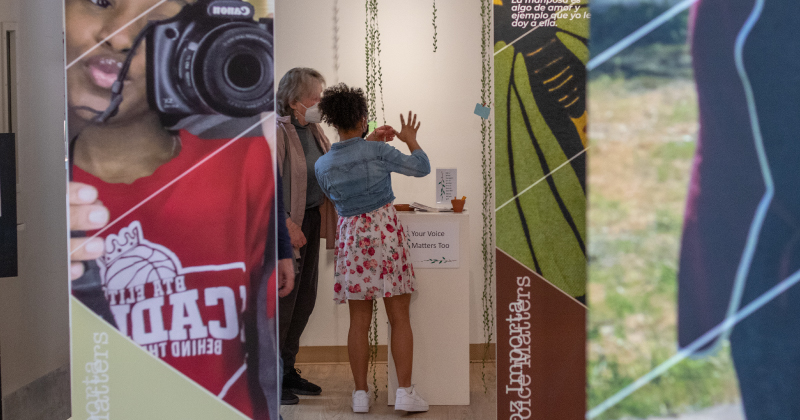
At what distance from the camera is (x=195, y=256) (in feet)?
5.80

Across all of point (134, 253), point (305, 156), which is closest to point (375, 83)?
point (305, 156)

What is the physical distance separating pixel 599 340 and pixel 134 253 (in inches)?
48.7

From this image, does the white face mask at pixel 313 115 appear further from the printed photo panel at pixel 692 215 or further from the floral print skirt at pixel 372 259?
the printed photo panel at pixel 692 215

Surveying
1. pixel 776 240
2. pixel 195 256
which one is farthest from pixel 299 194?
pixel 776 240

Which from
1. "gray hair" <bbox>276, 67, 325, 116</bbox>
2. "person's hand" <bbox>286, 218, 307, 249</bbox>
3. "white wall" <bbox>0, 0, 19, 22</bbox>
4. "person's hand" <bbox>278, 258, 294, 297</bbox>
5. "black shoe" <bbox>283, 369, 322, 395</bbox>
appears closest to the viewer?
"person's hand" <bbox>278, 258, 294, 297</bbox>

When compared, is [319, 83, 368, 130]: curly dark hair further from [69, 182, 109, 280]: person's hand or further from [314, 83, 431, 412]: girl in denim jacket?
[69, 182, 109, 280]: person's hand

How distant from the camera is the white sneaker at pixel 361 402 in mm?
3209

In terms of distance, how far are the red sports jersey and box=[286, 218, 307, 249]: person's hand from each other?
1489mm

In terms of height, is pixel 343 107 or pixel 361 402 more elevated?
pixel 343 107

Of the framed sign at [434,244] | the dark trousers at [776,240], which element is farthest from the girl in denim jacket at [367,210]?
the dark trousers at [776,240]

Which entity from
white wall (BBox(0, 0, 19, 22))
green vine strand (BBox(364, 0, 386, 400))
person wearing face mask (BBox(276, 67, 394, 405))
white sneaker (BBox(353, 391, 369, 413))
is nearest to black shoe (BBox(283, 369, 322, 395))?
person wearing face mask (BBox(276, 67, 394, 405))

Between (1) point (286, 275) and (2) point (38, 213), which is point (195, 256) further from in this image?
(2) point (38, 213)

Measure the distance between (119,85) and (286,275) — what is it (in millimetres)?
747

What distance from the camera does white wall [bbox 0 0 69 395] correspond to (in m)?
2.87
